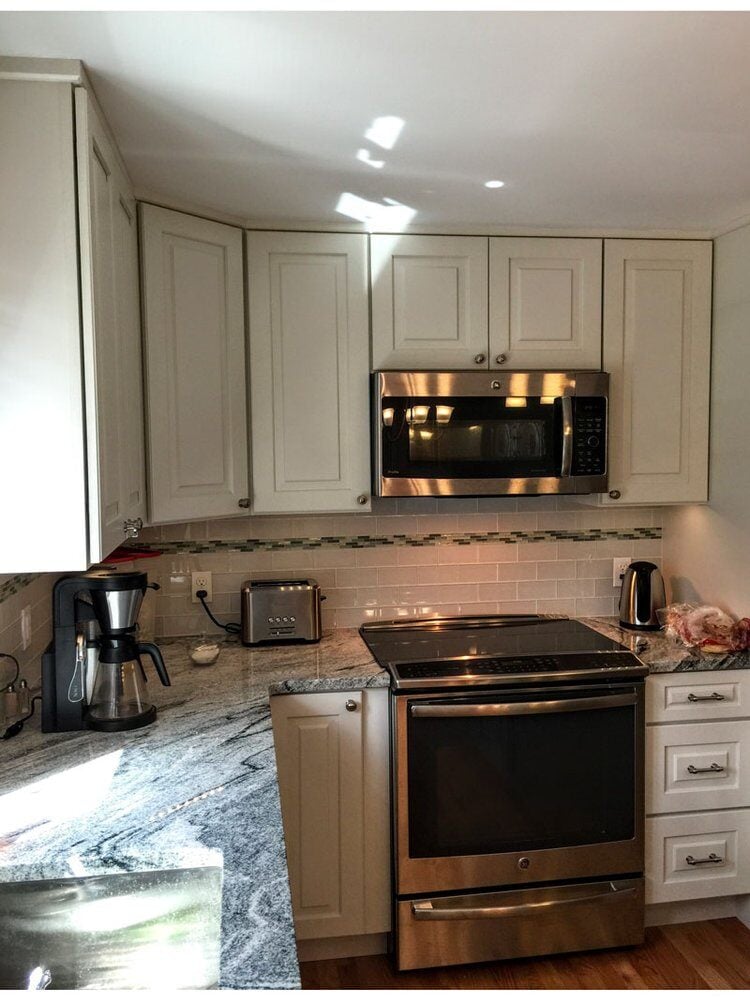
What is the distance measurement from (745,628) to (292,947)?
200 centimetres

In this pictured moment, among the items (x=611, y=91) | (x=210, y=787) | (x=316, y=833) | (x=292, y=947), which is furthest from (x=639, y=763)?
(x=611, y=91)

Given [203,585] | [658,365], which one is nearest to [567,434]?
[658,365]

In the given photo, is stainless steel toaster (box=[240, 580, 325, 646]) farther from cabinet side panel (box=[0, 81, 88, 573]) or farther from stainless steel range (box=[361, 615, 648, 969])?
cabinet side panel (box=[0, 81, 88, 573])

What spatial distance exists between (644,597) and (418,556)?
0.81 m

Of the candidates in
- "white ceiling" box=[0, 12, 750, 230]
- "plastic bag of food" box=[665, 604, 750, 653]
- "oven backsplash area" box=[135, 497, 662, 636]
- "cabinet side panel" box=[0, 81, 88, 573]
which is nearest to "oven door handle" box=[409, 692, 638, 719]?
"plastic bag of food" box=[665, 604, 750, 653]

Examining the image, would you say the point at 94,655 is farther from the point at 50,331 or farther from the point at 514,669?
the point at 514,669

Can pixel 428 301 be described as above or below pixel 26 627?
above

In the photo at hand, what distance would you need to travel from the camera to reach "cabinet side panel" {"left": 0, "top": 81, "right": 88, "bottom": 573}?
1513 mm

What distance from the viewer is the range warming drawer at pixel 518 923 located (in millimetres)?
2373

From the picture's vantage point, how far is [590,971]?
241 cm

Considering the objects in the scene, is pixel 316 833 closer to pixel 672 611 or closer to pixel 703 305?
pixel 672 611

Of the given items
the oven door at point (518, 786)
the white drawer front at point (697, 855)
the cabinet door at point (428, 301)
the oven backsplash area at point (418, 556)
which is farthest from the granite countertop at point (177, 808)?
the white drawer front at point (697, 855)

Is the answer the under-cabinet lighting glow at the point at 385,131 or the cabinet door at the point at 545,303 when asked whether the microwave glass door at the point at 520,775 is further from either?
the under-cabinet lighting glow at the point at 385,131

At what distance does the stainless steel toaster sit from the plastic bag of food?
1.20 metres
